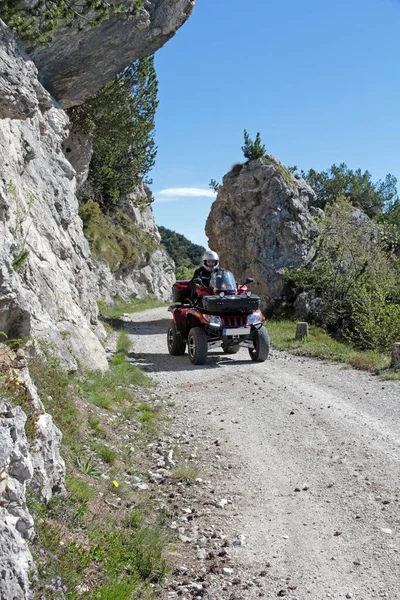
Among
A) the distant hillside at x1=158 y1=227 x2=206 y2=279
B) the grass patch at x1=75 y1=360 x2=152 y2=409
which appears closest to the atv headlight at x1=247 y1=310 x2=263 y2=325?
the grass patch at x1=75 y1=360 x2=152 y2=409

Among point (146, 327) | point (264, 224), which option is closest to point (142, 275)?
point (264, 224)

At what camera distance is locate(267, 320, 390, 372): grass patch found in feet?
38.3

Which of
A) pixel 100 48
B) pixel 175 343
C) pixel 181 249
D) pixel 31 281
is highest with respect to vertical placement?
pixel 100 48

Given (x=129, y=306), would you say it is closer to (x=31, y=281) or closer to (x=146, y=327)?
(x=146, y=327)

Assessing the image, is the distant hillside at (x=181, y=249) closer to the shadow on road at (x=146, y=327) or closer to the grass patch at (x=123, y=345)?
the shadow on road at (x=146, y=327)

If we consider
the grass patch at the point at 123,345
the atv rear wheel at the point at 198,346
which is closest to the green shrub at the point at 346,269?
the atv rear wheel at the point at 198,346

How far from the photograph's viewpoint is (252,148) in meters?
25.2

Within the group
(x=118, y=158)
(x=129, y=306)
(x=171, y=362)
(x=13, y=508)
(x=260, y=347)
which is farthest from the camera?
(x=118, y=158)

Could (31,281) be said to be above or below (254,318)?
above

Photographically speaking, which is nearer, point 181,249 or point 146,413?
point 146,413

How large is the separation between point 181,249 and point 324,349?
82.2m

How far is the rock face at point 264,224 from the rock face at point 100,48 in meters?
9.00

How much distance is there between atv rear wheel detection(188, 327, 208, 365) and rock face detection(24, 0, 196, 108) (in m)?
7.56

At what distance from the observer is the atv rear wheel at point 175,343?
547 inches
